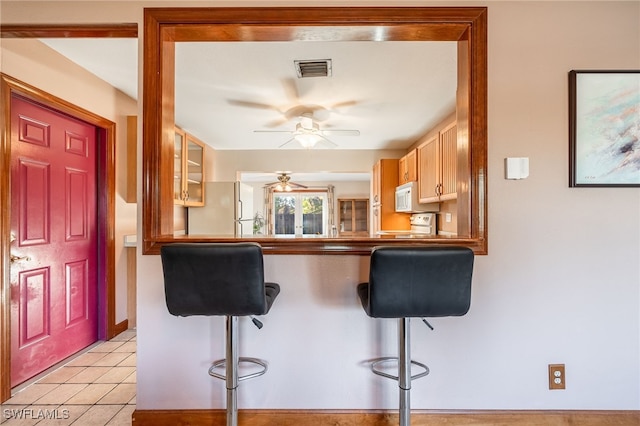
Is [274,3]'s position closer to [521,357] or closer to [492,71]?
[492,71]

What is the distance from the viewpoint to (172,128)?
168 centimetres

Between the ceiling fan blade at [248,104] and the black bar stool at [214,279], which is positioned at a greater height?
the ceiling fan blade at [248,104]

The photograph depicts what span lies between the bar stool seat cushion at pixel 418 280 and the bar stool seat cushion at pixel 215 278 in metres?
0.47

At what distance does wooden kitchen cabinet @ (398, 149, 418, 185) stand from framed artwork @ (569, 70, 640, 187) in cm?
229

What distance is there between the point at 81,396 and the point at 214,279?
58.3 inches

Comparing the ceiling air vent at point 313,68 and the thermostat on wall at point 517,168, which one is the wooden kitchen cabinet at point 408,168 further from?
the thermostat on wall at point 517,168

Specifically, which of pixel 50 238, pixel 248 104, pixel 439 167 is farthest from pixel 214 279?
pixel 439 167

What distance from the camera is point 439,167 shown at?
315 cm

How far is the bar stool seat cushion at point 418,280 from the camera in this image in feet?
3.96

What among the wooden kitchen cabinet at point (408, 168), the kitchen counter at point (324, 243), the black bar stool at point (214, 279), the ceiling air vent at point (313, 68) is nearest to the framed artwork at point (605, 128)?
the kitchen counter at point (324, 243)

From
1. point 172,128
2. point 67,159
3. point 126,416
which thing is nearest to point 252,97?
point 172,128

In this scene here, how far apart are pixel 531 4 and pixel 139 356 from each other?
269cm

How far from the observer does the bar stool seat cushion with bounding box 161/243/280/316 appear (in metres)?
1.21

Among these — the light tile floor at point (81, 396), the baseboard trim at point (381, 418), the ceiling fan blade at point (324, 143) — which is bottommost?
the light tile floor at point (81, 396)
